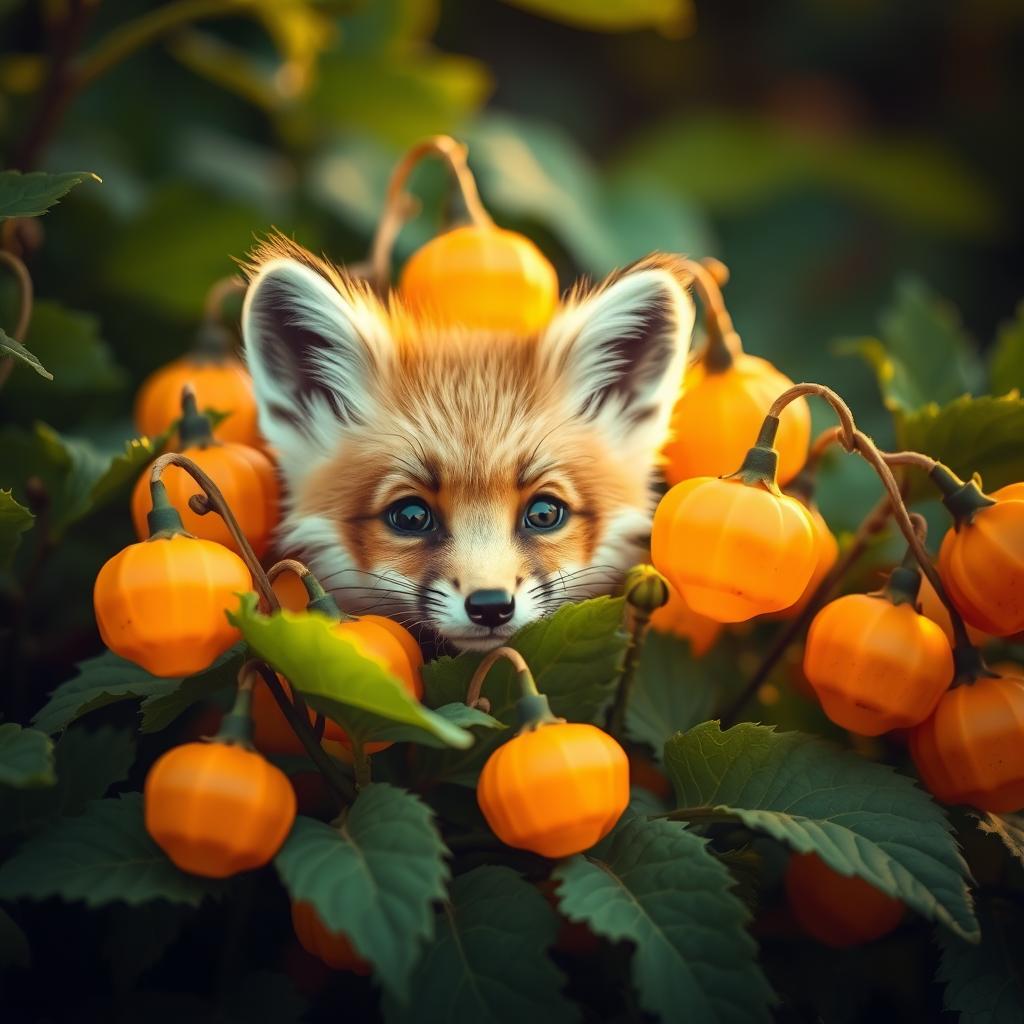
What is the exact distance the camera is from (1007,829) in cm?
90

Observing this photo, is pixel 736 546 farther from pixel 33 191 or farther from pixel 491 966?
pixel 33 191

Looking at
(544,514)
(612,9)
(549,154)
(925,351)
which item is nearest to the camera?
(544,514)

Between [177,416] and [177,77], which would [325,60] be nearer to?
[177,77]

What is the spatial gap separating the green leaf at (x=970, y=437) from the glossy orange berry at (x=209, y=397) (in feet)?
2.21

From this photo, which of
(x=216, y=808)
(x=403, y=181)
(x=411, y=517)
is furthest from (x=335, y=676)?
(x=403, y=181)

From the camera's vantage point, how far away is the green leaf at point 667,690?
1022 millimetres

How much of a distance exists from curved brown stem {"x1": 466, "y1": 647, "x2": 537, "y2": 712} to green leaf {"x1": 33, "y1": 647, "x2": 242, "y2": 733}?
19 centimetres

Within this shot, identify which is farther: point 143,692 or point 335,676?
point 143,692

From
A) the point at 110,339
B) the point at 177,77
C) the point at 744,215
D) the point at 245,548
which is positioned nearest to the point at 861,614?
the point at 245,548

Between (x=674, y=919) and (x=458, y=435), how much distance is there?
490 millimetres

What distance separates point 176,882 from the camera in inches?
30.3

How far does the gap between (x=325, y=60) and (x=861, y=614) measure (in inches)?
60.0

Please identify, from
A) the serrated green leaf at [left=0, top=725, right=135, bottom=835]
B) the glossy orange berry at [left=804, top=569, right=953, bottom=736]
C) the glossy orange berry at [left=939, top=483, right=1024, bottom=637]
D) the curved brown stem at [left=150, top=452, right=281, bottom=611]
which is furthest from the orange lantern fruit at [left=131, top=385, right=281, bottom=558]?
the glossy orange berry at [left=939, top=483, right=1024, bottom=637]

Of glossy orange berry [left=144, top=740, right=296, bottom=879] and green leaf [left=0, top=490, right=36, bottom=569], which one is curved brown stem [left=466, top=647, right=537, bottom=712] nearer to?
glossy orange berry [left=144, top=740, right=296, bottom=879]
